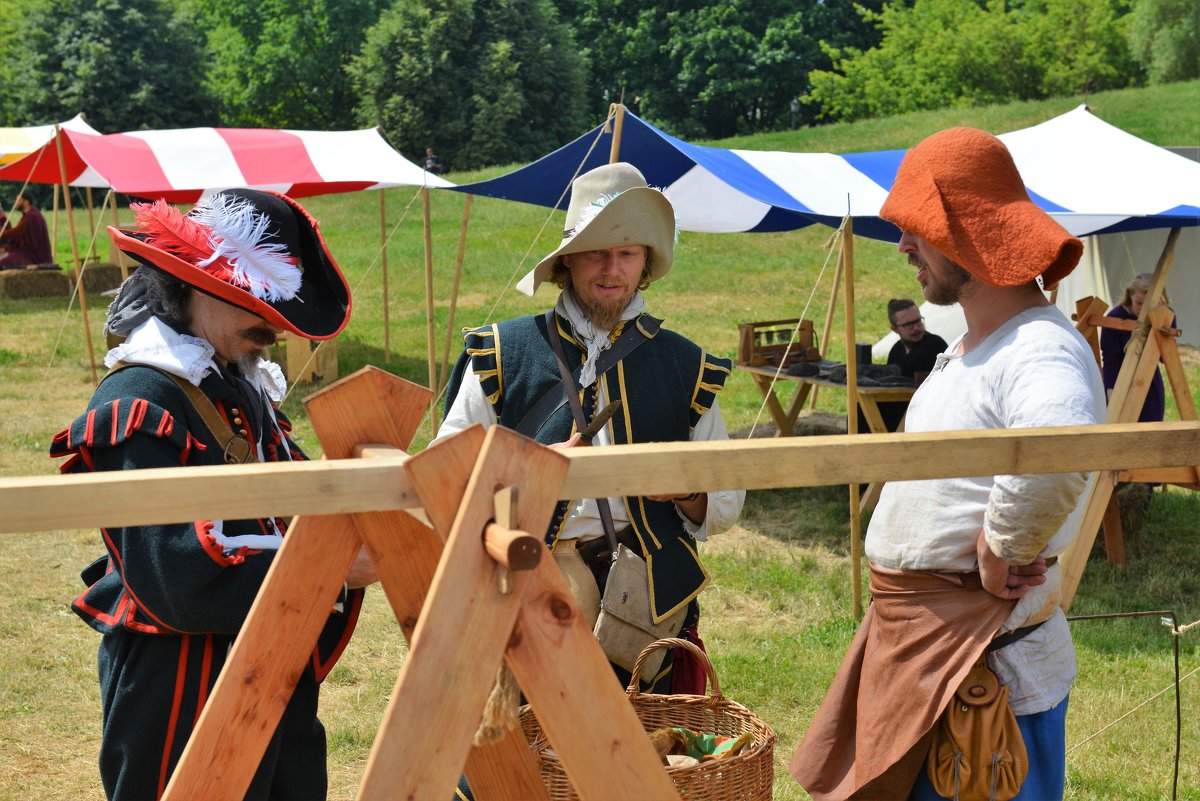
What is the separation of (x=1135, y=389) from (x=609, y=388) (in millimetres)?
3271

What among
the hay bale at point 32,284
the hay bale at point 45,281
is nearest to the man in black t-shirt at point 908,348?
the hay bale at point 45,281

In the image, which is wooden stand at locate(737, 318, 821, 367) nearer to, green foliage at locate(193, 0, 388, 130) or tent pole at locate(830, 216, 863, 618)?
tent pole at locate(830, 216, 863, 618)

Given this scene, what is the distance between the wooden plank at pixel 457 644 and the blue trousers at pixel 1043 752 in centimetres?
120

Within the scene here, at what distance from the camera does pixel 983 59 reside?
104 feet

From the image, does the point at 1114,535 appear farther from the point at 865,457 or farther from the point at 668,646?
the point at 865,457

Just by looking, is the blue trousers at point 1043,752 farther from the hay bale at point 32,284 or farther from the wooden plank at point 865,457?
the hay bale at point 32,284

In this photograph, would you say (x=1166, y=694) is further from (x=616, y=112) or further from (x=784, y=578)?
(x=616, y=112)

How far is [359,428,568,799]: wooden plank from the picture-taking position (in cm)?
113

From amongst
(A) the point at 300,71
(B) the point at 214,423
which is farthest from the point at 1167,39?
(B) the point at 214,423

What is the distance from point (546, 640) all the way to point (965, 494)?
3.21 ft

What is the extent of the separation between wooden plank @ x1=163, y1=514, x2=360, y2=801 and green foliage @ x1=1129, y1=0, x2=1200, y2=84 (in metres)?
31.3

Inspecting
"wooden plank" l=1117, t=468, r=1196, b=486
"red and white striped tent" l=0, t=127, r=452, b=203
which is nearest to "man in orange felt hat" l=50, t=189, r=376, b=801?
"wooden plank" l=1117, t=468, r=1196, b=486

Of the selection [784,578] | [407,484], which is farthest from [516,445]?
[784,578]

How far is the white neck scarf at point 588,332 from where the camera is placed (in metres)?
2.58
